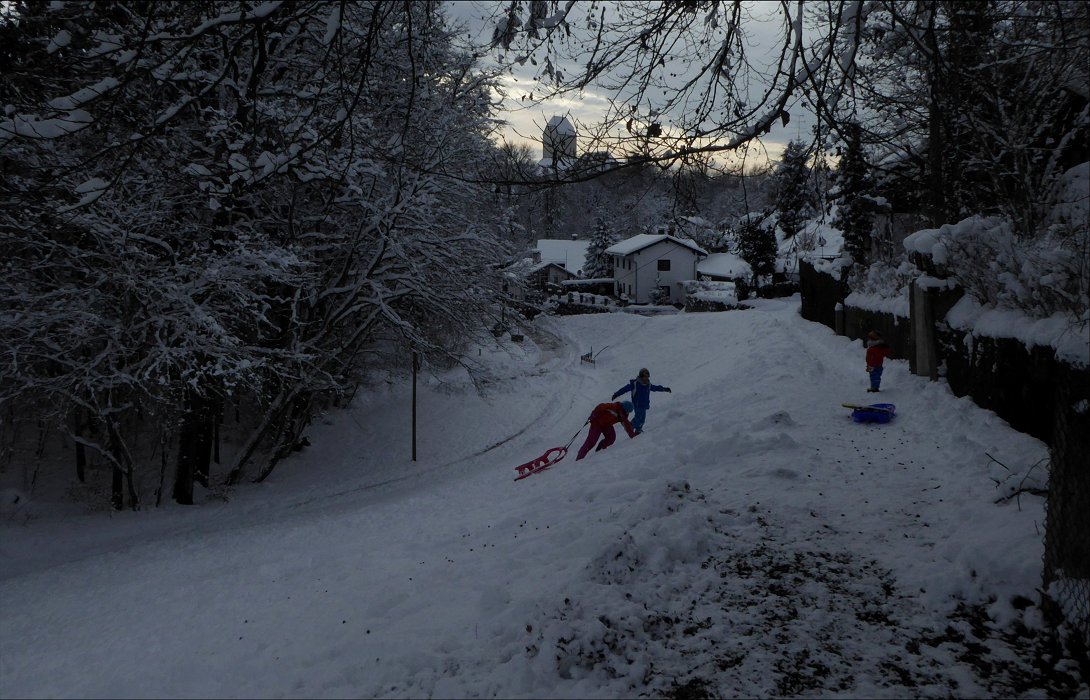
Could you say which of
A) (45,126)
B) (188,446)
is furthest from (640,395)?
(45,126)

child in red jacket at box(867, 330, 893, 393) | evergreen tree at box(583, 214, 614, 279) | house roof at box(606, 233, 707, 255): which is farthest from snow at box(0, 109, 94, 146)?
evergreen tree at box(583, 214, 614, 279)

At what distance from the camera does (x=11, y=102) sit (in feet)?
32.7

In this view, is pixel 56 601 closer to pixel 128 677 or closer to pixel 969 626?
pixel 128 677

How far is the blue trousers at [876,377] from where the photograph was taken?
13172mm

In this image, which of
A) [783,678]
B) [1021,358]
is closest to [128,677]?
[783,678]

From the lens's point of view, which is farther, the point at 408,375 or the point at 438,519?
the point at 408,375

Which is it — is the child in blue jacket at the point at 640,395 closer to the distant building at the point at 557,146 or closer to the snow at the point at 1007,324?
the snow at the point at 1007,324

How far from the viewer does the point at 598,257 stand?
63125 millimetres

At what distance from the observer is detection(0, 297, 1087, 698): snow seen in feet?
14.6

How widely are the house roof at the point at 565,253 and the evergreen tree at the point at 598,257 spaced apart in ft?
7.11

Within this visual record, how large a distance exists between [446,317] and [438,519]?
7964mm

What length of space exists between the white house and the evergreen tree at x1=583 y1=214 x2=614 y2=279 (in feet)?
10.2

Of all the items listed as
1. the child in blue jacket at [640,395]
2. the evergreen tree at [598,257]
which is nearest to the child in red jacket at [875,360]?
the child in blue jacket at [640,395]

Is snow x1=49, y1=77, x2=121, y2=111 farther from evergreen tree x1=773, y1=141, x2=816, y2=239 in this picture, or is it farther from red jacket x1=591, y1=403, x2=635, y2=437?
red jacket x1=591, y1=403, x2=635, y2=437
